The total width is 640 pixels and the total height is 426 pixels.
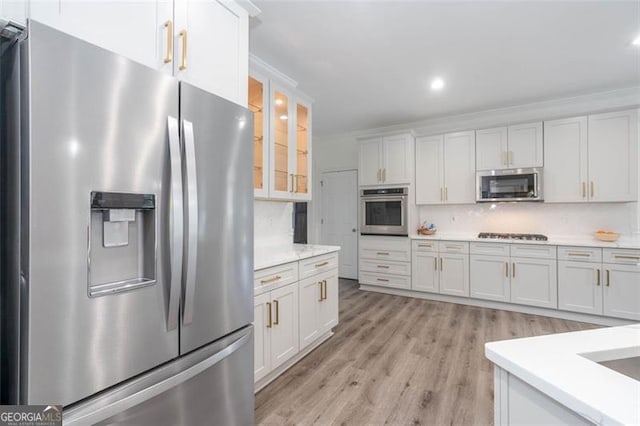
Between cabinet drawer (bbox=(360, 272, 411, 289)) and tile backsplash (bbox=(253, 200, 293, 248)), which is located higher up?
tile backsplash (bbox=(253, 200, 293, 248))

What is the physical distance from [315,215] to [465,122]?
3.05 m

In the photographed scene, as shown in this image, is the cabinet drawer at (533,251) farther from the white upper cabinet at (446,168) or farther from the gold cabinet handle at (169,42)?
the gold cabinet handle at (169,42)

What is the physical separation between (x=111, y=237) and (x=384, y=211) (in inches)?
160

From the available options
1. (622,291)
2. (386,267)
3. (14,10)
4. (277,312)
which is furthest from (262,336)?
(622,291)

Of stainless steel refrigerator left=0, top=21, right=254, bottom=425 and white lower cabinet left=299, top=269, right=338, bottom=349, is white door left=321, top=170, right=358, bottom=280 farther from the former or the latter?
stainless steel refrigerator left=0, top=21, right=254, bottom=425

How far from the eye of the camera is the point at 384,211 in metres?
4.70

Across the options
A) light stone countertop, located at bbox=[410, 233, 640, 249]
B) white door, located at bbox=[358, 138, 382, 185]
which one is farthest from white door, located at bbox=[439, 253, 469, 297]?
white door, located at bbox=[358, 138, 382, 185]

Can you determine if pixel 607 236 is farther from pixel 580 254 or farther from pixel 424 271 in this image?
pixel 424 271

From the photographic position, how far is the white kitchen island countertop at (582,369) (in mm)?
584

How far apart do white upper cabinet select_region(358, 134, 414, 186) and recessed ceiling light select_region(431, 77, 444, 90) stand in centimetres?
111

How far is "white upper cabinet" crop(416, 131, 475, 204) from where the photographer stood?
14.1 feet

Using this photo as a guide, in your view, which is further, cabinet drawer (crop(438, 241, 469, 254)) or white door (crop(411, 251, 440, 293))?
white door (crop(411, 251, 440, 293))

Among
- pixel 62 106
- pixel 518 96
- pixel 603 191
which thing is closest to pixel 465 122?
pixel 518 96

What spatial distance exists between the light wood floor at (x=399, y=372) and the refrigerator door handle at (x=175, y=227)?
1152 mm
